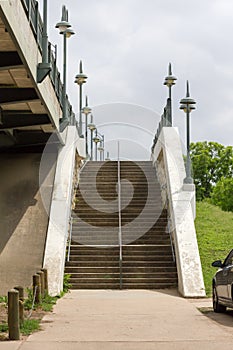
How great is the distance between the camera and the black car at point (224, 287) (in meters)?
12.8

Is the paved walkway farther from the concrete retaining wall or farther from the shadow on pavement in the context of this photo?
the concrete retaining wall

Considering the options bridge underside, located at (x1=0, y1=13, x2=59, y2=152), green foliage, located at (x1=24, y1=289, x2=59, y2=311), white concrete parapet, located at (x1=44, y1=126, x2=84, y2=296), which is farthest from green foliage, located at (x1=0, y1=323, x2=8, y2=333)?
white concrete parapet, located at (x1=44, y1=126, x2=84, y2=296)

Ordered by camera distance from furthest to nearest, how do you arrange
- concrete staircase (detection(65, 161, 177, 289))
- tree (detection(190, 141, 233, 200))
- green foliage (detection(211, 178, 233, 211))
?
tree (detection(190, 141, 233, 200)), green foliage (detection(211, 178, 233, 211)), concrete staircase (detection(65, 161, 177, 289))

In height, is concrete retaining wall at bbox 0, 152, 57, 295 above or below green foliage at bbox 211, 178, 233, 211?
below

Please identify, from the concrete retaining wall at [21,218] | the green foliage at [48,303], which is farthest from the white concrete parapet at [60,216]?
the green foliage at [48,303]

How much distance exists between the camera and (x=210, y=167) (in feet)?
258

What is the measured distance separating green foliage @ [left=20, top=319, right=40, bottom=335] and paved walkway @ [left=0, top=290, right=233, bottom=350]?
0.16 m

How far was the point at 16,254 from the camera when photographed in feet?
65.4

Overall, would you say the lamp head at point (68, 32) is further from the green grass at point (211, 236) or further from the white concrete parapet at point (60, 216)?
the green grass at point (211, 236)

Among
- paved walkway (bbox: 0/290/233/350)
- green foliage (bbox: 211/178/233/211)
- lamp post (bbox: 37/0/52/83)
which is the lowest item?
paved walkway (bbox: 0/290/233/350)

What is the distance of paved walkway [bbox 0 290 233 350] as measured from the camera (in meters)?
10.0

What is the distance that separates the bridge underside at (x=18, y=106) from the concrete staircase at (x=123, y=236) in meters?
3.03

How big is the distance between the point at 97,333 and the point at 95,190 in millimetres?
15306

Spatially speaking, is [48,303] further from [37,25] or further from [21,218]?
[37,25]
